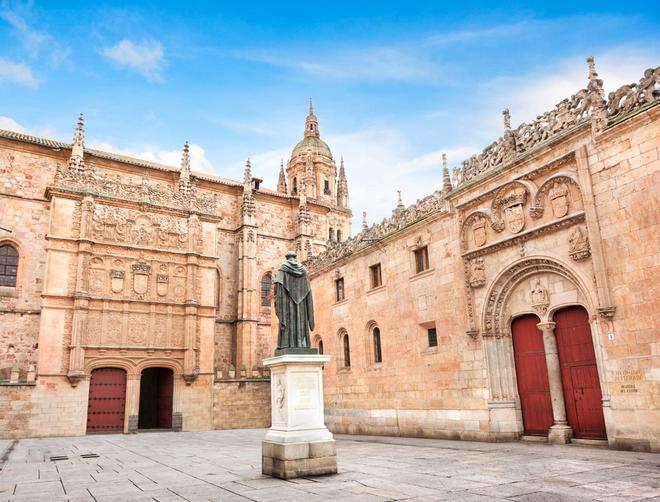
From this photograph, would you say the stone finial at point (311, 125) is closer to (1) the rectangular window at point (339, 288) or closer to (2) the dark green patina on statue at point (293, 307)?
(1) the rectangular window at point (339, 288)

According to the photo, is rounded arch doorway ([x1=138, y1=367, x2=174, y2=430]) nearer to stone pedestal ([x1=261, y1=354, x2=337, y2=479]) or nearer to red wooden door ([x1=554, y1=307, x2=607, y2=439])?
stone pedestal ([x1=261, y1=354, x2=337, y2=479])

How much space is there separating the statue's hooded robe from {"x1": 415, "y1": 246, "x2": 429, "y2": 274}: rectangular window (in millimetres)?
7974

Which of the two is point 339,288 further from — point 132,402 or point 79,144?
point 79,144

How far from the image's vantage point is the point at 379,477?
26.7 feet

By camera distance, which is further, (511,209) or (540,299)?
(511,209)

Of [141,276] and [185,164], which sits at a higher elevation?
[185,164]

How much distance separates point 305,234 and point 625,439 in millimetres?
28621

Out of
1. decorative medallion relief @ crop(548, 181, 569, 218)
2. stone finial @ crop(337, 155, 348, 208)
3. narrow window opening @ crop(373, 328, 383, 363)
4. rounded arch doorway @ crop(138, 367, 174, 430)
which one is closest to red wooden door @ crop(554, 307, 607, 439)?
decorative medallion relief @ crop(548, 181, 569, 218)

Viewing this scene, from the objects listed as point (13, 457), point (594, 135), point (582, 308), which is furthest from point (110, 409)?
point (594, 135)

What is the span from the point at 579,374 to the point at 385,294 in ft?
25.4

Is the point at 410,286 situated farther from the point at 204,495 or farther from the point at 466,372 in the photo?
the point at 204,495

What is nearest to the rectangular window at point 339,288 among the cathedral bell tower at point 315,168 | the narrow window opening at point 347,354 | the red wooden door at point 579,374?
the narrow window opening at point 347,354

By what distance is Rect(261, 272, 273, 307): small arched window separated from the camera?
119 feet

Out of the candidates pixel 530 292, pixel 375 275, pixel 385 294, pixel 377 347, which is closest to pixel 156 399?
pixel 377 347
